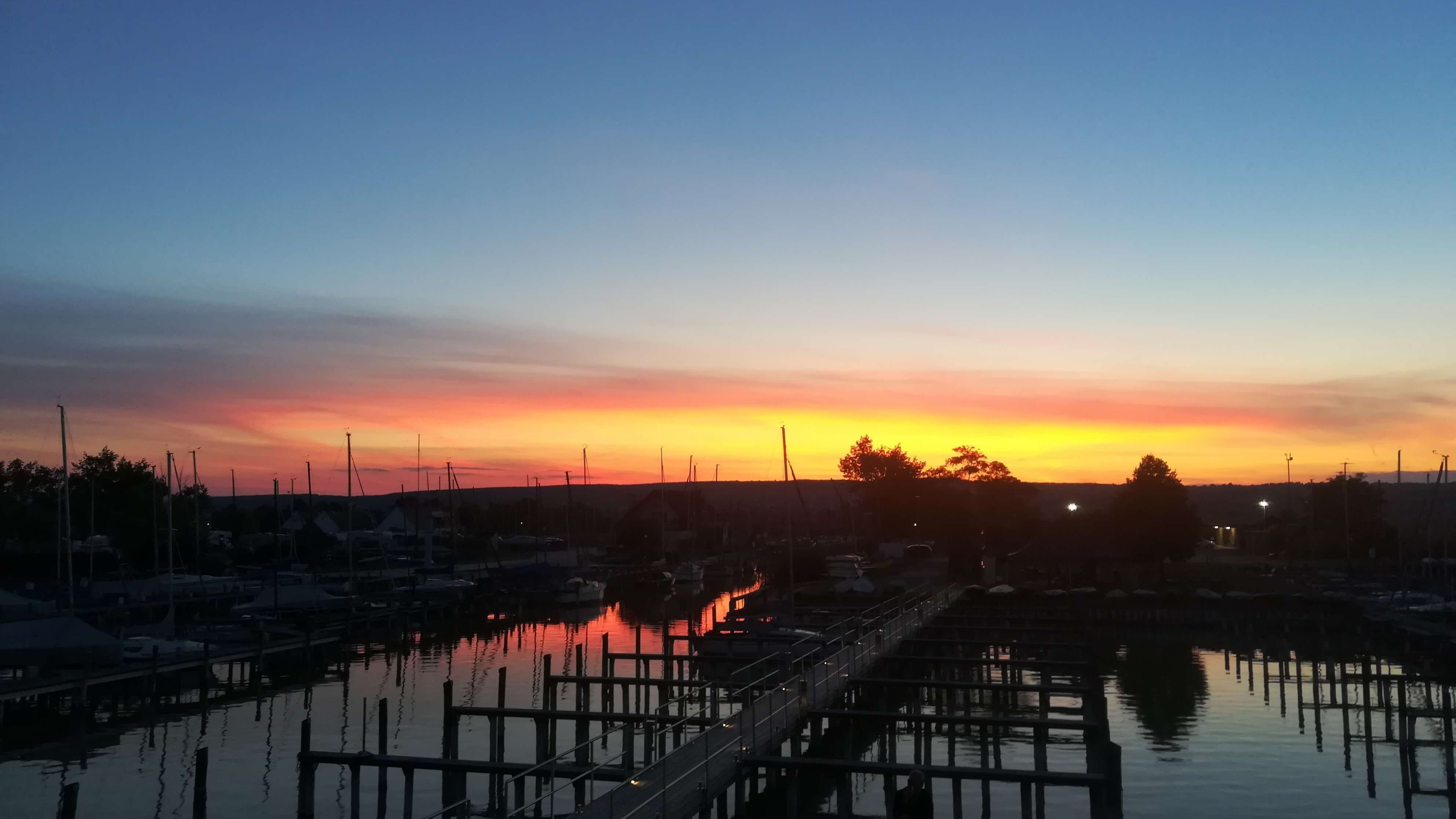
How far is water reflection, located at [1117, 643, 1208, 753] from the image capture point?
40.3m

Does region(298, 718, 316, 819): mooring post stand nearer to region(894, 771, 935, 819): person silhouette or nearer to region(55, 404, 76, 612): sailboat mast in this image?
region(894, 771, 935, 819): person silhouette

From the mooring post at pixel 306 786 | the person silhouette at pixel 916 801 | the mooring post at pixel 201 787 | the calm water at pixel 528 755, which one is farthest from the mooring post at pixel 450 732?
the person silhouette at pixel 916 801

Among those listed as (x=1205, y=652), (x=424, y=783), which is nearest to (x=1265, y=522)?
(x=1205, y=652)

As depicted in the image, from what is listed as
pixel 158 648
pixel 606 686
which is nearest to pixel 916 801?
pixel 606 686

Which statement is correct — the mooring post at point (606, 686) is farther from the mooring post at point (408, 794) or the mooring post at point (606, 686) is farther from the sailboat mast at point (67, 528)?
the sailboat mast at point (67, 528)

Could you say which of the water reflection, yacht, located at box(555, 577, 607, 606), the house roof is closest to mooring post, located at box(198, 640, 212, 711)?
the water reflection

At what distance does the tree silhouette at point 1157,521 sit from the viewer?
87.2m

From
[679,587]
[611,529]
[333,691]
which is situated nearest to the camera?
[333,691]

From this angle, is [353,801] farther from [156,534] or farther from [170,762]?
[156,534]

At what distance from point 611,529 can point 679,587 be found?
88321 mm

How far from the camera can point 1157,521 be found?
3438 inches

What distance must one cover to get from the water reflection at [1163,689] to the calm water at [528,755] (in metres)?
0.15

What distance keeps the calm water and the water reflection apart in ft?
0.49

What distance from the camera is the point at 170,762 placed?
118ft
